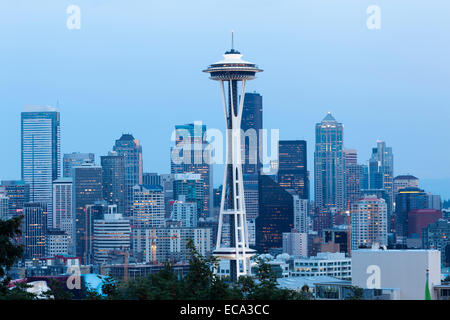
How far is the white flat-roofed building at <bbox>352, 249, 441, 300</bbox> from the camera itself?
42.0 metres

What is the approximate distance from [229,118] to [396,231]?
10345 cm

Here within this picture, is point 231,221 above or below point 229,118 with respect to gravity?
below

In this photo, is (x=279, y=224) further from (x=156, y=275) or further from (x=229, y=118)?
(x=156, y=275)

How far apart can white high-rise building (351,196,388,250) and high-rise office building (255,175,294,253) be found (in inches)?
501

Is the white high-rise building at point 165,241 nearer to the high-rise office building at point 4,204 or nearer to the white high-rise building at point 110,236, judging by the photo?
the white high-rise building at point 110,236

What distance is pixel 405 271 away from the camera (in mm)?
42938

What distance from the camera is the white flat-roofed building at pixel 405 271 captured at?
4197 centimetres

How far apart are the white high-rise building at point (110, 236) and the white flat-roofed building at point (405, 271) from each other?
129785 mm

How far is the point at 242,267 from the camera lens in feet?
374

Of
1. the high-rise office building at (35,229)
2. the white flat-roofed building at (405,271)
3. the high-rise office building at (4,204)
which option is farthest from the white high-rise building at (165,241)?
the white flat-roofed building at (405,271)

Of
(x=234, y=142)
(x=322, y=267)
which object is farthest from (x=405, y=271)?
(x=322, y=267)
